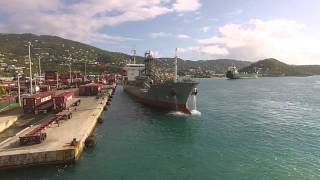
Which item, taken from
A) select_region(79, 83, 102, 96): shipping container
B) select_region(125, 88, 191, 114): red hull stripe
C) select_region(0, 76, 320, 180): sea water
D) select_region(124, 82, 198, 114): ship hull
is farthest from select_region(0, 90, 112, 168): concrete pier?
select_region(79, 83, 102, 96): shipping container

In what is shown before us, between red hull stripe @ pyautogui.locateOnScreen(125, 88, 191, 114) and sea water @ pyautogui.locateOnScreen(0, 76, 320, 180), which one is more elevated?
red hull stripe @ pyautogui.locateOnScreen(125, 88, 191, 114)

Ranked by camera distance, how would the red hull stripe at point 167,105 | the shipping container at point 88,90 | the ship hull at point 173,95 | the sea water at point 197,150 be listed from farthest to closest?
the shipping container at point 88,90 → the red hull stripe at point 167,105 → the ship hull at point 173,95 → the sea water at point 197,150

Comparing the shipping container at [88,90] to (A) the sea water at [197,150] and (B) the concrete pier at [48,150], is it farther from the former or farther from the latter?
(B) the concrete pier at [48,150]

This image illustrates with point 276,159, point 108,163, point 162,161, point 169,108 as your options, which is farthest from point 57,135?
point 169,108

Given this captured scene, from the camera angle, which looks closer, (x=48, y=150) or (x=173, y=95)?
(x=48, y=150)

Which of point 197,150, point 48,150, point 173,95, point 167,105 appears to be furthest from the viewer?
point 167,105

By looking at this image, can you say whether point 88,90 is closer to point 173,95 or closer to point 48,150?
point 173,95

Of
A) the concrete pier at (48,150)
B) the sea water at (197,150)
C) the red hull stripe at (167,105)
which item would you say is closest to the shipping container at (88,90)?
the red hull stripe at (167,105)

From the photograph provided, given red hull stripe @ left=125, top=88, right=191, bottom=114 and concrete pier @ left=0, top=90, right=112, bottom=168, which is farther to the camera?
red hull stripe @ left=125, top=88, right=191, bottom=114

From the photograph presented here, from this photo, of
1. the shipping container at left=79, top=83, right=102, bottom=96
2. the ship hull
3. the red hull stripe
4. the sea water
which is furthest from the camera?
the shipping container at left=79, top=83, right=102, bottom=96

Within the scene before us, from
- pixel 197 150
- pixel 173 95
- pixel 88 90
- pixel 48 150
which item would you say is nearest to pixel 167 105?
pixel 173 95

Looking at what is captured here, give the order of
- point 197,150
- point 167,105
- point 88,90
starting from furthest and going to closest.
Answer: point 88,90 → point 167,105 → point 197,150

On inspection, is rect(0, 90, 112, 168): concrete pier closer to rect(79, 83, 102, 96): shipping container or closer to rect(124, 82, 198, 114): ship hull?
rect(124, 82, 198, 114): ship hull

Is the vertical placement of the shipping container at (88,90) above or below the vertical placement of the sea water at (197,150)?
above
